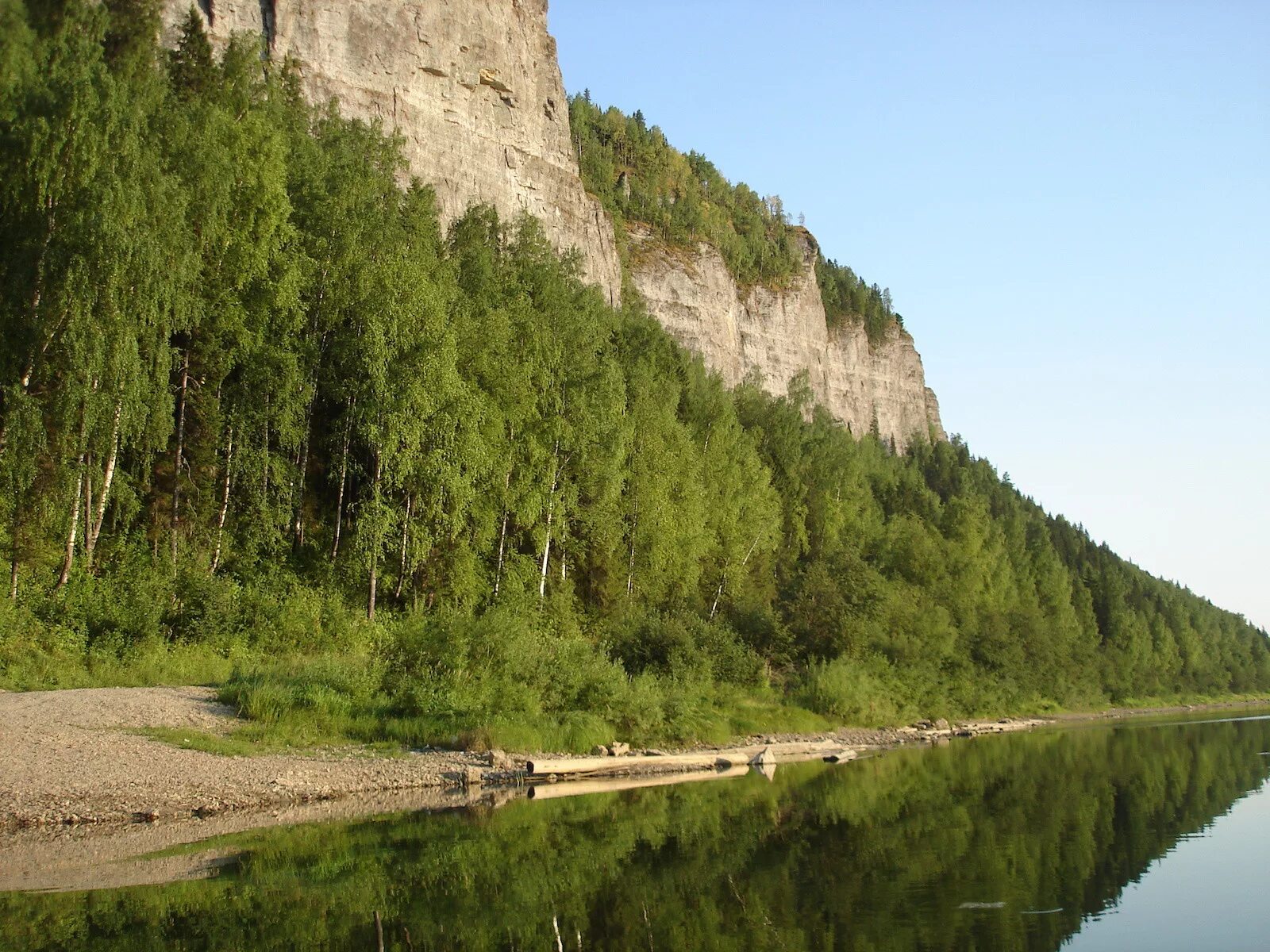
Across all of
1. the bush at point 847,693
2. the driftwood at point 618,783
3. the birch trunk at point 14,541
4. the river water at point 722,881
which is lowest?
the driftwood at point 618,783

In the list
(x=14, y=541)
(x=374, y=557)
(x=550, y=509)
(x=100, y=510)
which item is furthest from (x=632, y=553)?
(x=14, y=541)

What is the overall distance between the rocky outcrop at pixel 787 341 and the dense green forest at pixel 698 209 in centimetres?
200

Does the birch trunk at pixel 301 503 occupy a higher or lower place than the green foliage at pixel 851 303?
lower

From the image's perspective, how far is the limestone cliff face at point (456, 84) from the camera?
57.1m

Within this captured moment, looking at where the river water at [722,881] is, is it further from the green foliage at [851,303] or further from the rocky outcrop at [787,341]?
the green foliage at [851,303]

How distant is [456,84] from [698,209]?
1746 inches

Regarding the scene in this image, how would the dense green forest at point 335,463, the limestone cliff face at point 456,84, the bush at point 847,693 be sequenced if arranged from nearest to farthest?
the dense green forest at point 335,463 → the bush at point 847,693 → the limestone cliff face at point 456,84

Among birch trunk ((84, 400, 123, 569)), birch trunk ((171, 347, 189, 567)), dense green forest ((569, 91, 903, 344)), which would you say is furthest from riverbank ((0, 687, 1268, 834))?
dense green forest ((569, 91, 903, 344))

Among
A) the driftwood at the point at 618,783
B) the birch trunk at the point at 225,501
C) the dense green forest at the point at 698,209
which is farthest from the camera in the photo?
the dense green forest at the point at 698,209

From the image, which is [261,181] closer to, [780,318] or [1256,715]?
[1256,715]

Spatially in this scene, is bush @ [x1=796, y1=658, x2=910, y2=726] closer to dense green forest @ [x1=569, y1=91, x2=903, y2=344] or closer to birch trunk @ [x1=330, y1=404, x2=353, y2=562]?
birch trunk @ [x1=330, y1=404, x2=353, y2=562]

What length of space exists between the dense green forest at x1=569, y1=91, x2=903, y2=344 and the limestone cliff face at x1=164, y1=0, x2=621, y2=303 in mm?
18141

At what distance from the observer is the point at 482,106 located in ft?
219

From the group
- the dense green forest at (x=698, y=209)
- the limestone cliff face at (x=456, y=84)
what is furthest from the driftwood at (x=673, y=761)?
the dense green forest at (x=698, y=209)
